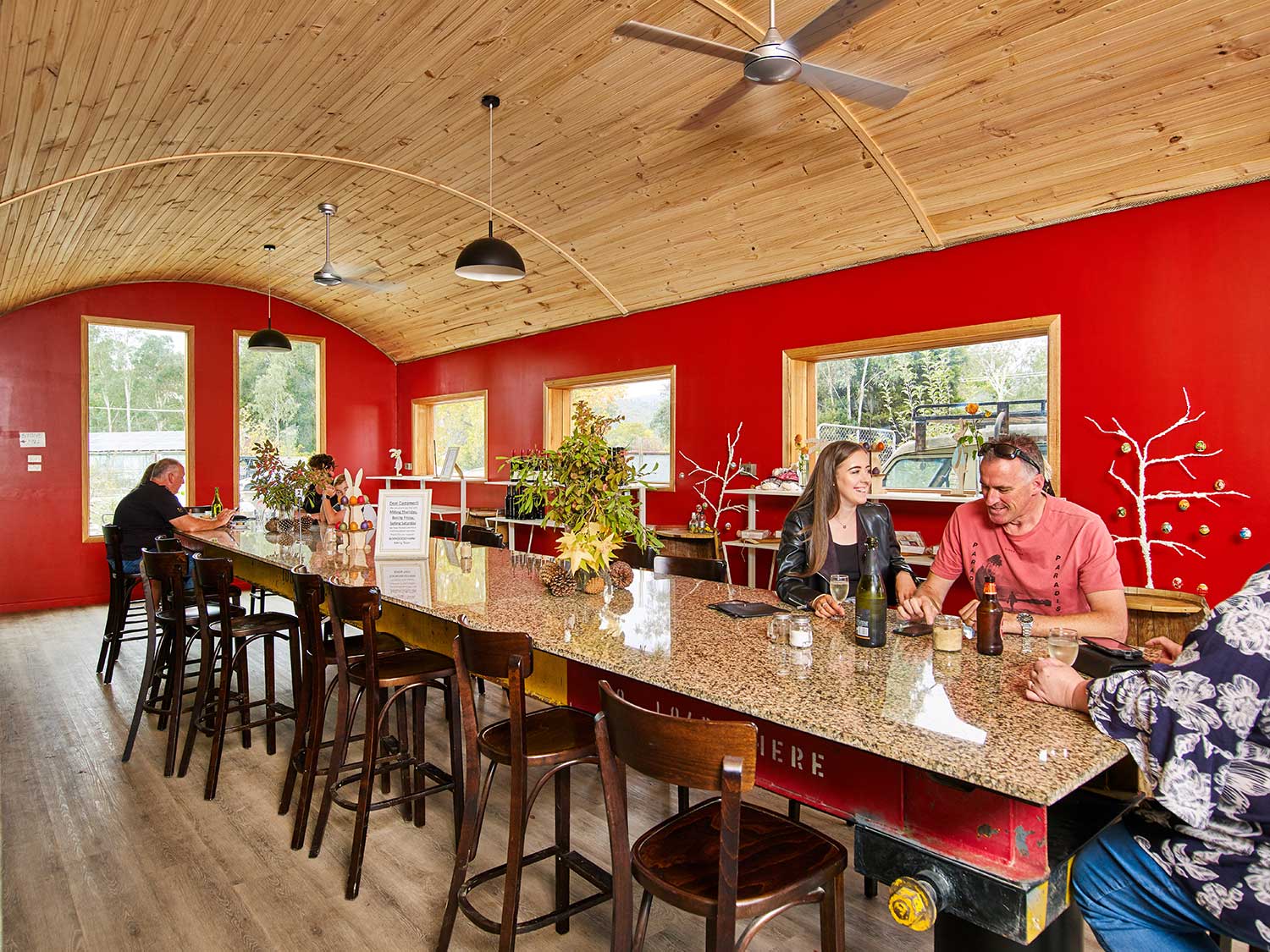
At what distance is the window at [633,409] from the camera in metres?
6.63

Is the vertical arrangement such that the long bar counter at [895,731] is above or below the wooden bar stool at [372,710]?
above

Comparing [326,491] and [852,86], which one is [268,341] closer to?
[326,491]

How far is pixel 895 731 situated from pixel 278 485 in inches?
183

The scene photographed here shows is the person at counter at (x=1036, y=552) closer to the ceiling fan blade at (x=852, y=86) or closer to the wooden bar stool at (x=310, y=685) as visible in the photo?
the ceiling fan blade at (x=852, y=86)

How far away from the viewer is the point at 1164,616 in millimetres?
3133

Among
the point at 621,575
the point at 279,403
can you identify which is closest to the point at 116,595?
the point at 621,575

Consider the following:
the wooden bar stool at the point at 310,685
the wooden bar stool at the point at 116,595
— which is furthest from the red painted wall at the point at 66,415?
the wooden bar stool at the point at 310,685

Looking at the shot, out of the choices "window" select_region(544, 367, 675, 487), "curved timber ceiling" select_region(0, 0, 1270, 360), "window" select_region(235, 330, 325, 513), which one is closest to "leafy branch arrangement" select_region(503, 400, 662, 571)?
"curved timber ceiling" select_region(0, 0, 1270, 360)

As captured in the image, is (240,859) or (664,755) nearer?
(664,755)

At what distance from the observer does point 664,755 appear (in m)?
1.42

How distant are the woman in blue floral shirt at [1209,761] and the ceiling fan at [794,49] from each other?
1.92 meters

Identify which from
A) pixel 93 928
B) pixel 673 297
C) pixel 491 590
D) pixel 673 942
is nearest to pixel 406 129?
pixel 673 297

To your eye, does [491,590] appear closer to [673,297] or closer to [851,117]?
[851,117]

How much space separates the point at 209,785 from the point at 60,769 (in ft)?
2.92
